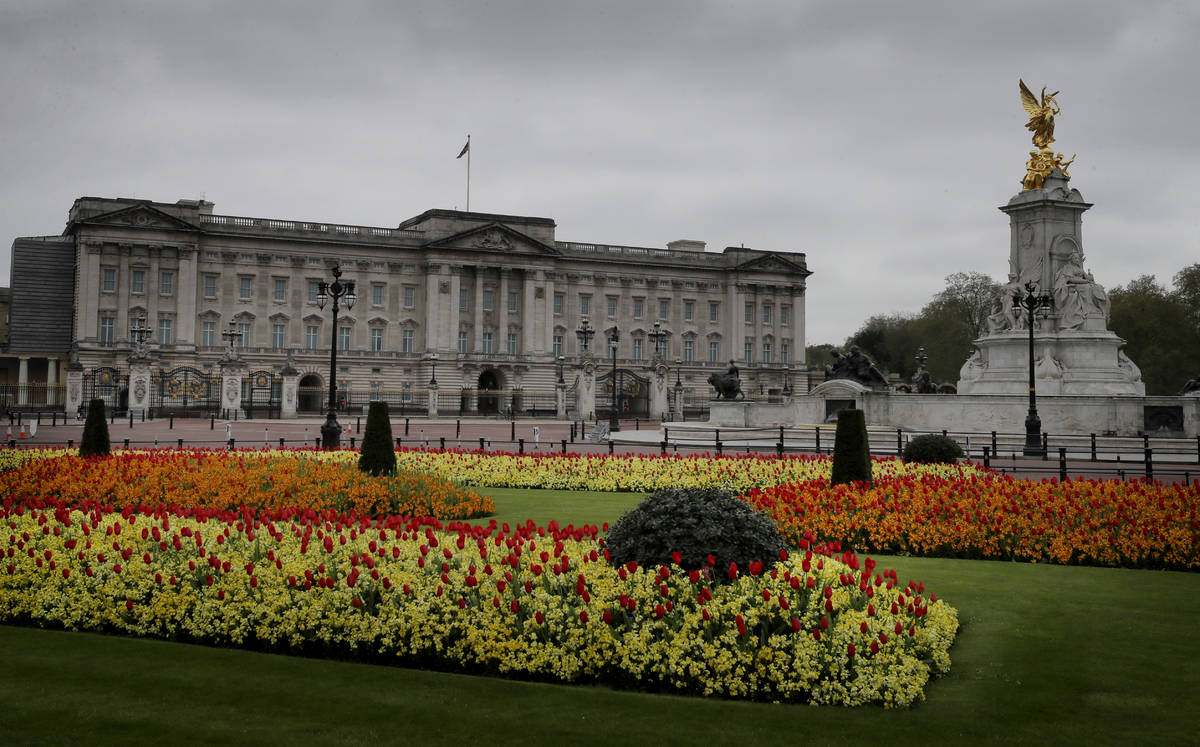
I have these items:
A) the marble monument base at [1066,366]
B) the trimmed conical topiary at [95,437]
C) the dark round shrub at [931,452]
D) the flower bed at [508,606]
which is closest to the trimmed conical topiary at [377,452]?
the trimmed conical topiary at [95,437]

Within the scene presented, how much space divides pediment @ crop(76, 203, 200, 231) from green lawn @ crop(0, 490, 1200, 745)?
75.7m

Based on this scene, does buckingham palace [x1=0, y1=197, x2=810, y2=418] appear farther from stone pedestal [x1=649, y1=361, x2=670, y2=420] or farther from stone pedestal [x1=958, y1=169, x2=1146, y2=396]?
stone pedestal [x1=958, y1=169, x2=1146, y2=396]

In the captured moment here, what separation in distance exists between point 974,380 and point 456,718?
115ft

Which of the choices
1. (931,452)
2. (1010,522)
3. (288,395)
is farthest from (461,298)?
(1010,522)

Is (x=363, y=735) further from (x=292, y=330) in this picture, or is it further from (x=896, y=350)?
(x=896, y=350)

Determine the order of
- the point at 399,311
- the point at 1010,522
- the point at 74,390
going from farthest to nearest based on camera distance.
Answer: the point at 399,311, the point at 74,390, the point at 1010,522

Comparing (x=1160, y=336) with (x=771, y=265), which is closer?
(x=1160, y=336)

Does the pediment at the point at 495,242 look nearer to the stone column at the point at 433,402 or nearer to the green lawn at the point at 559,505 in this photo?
the stone column at the point at 433,402

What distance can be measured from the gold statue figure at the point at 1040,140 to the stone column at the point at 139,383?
159 feet

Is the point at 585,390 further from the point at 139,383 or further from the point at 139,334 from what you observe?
the point at 139,334

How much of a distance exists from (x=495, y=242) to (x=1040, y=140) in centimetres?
5592

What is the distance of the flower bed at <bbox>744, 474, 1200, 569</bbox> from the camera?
36.4 feet

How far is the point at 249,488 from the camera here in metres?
14.5

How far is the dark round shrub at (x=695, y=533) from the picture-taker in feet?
26.1
